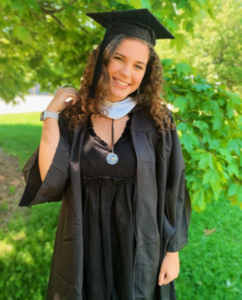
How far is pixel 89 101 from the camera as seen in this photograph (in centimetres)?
170

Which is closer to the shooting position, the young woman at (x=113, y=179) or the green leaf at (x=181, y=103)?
the young woman at (x=113, y=179)

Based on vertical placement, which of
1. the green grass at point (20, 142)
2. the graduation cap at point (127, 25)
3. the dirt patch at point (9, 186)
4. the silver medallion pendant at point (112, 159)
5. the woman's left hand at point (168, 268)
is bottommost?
the green grass at point (20, 142)

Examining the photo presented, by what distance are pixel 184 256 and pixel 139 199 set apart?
261 cm

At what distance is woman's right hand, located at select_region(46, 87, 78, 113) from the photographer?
1.61 metres

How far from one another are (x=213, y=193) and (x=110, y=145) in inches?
39.1

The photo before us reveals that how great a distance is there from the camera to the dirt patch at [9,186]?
181 inches

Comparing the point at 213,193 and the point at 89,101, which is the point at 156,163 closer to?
the point at 89,101

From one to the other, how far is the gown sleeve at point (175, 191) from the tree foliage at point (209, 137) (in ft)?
1.13

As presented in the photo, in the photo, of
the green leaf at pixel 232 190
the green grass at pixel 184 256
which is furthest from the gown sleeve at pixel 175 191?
the green grass at pixel 184 256

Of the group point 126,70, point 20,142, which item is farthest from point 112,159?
point 20,142

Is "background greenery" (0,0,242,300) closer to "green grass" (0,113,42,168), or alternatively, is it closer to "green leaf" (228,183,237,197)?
"green leaf" (228,183,237,197)

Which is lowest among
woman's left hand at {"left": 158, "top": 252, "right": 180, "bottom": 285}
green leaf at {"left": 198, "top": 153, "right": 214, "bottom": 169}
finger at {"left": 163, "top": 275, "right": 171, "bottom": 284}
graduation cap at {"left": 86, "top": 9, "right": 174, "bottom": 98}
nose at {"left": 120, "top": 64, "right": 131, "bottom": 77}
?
finger at {"left": 163, "top": 275, "right": 171, "bottom": 284}

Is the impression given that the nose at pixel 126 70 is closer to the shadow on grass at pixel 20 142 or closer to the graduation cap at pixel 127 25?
the graduation cap at pixel 127 25

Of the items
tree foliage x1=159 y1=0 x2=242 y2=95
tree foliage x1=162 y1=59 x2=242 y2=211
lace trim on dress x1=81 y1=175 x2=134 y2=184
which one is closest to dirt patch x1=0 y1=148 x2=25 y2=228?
lace trim on dress x1=81 y1=175 x2=134 y2=184
